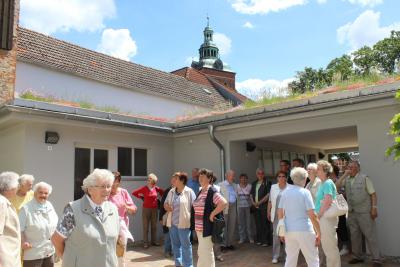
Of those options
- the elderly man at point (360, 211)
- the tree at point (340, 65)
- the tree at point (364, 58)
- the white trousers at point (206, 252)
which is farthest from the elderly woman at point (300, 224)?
the tree at point (364, 58)

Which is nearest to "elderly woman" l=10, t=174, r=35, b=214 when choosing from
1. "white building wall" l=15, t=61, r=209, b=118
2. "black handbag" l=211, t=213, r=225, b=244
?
"black handbag" l=211, t=213, r=225, b=244

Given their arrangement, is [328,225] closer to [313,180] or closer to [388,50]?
[313,180]

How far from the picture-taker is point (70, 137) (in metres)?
8.95

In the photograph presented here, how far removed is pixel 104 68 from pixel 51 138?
1451 centimetres

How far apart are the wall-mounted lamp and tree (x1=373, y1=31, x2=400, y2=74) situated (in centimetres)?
3096

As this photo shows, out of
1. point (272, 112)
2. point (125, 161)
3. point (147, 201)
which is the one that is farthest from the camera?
point (125, 161)

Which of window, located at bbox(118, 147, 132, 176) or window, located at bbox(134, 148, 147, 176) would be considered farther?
window, located at bbox(134, 148, 147, 176)

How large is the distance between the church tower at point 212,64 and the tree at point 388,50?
20.9m

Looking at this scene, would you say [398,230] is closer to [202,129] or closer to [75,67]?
[202,129]

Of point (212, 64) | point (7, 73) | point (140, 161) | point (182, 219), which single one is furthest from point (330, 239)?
point (212, 64)

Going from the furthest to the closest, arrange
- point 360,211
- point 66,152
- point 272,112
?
point 66,152 → point 272,112 → point 360,211

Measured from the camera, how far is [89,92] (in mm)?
20234

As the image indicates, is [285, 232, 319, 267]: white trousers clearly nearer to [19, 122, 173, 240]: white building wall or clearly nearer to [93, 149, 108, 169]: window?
[19, 122, 173, 240]: white building wall

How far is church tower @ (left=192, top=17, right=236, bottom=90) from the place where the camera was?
50.8 metres
